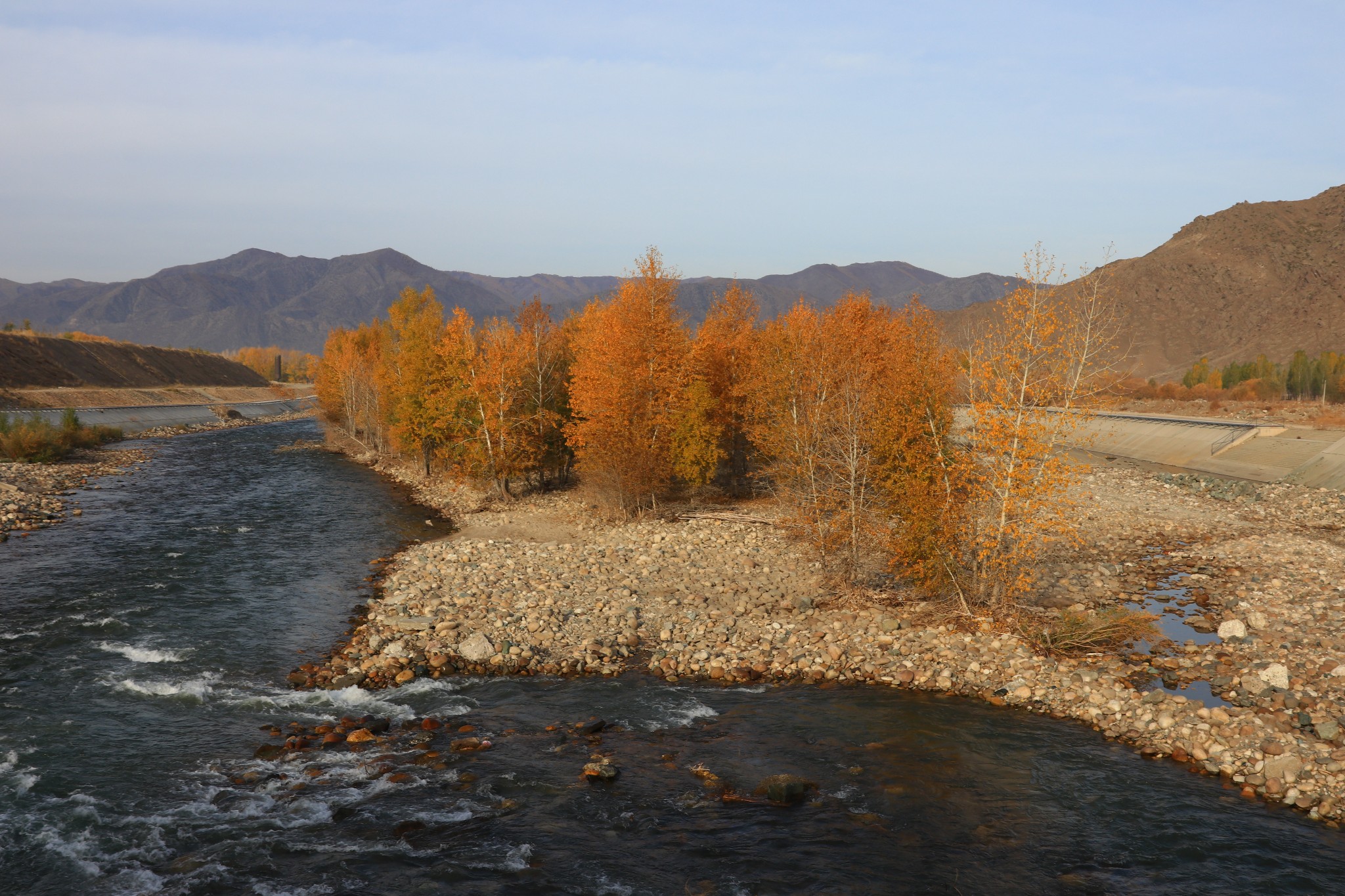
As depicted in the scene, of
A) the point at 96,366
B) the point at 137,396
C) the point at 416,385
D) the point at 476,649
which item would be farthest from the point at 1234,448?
the point at 96,366

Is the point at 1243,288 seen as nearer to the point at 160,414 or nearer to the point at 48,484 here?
the point at 48,484

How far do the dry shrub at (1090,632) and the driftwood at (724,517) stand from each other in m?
13.8

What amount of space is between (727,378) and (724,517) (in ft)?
29.0

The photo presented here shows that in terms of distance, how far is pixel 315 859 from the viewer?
37.3 feet

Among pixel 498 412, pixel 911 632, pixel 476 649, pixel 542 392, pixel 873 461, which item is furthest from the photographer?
pixel 542 392

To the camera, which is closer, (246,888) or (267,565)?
(246,888)

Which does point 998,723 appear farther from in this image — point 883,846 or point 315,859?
point 315,859

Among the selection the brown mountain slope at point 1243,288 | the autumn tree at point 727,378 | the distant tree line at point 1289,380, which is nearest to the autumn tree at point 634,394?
the autumn tree at point 727,378

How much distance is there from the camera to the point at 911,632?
64.1ft

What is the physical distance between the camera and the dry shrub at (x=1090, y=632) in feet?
59.7

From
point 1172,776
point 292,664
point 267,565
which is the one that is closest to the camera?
point 1172,776

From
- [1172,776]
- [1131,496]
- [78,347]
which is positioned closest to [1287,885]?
[1172,776]

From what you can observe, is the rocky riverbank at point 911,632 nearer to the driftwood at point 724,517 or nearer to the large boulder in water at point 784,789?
the driftwood at point 724,517

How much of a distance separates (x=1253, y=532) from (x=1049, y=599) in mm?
15776
